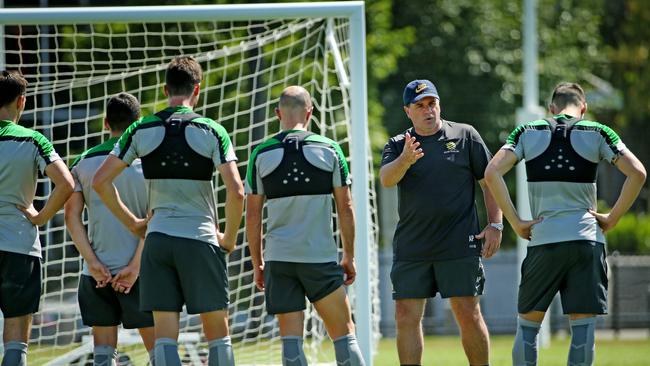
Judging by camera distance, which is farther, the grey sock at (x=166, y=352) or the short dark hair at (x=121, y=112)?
the short dark hair at (x=121, y=112)

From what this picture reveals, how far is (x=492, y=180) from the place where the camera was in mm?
7191

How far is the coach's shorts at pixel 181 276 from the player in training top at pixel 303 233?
0.47 m

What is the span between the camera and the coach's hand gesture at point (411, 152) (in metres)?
7.11

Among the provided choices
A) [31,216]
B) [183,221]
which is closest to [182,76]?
[183,221]

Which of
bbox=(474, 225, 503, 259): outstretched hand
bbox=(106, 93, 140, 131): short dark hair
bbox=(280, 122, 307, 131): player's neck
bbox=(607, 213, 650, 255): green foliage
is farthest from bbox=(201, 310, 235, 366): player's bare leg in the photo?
bbox=(607, 213, 650, 255): green foliage

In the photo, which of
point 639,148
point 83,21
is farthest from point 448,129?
point 639,148

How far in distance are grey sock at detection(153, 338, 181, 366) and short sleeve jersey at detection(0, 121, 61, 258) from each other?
1.11 meters

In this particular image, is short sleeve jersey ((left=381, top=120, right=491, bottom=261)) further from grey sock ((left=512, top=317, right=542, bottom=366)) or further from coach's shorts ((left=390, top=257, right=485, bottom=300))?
grey sock ((left=512, top=317, right=542, bottom=366))

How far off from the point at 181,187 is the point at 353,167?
2448mm

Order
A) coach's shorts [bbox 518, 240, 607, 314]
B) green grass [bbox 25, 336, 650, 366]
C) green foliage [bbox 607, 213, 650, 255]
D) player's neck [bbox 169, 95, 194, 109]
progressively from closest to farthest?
player's neck [bbox 169, 95, 194, 109]
coach's shorts [bbox 518, 240, 607, 314]
green grass [bbox 25, 336, 650, 366]
green foliage [bbox 607, 213, 650, 255]

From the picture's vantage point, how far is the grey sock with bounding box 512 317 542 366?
23.8ft

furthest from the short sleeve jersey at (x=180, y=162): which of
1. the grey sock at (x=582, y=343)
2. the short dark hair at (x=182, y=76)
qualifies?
the grey sock at (x=582, y=343)

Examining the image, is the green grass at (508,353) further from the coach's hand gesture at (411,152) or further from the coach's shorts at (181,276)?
the coach's shorts at (181,276)

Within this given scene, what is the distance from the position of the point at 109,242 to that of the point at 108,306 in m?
0.43
